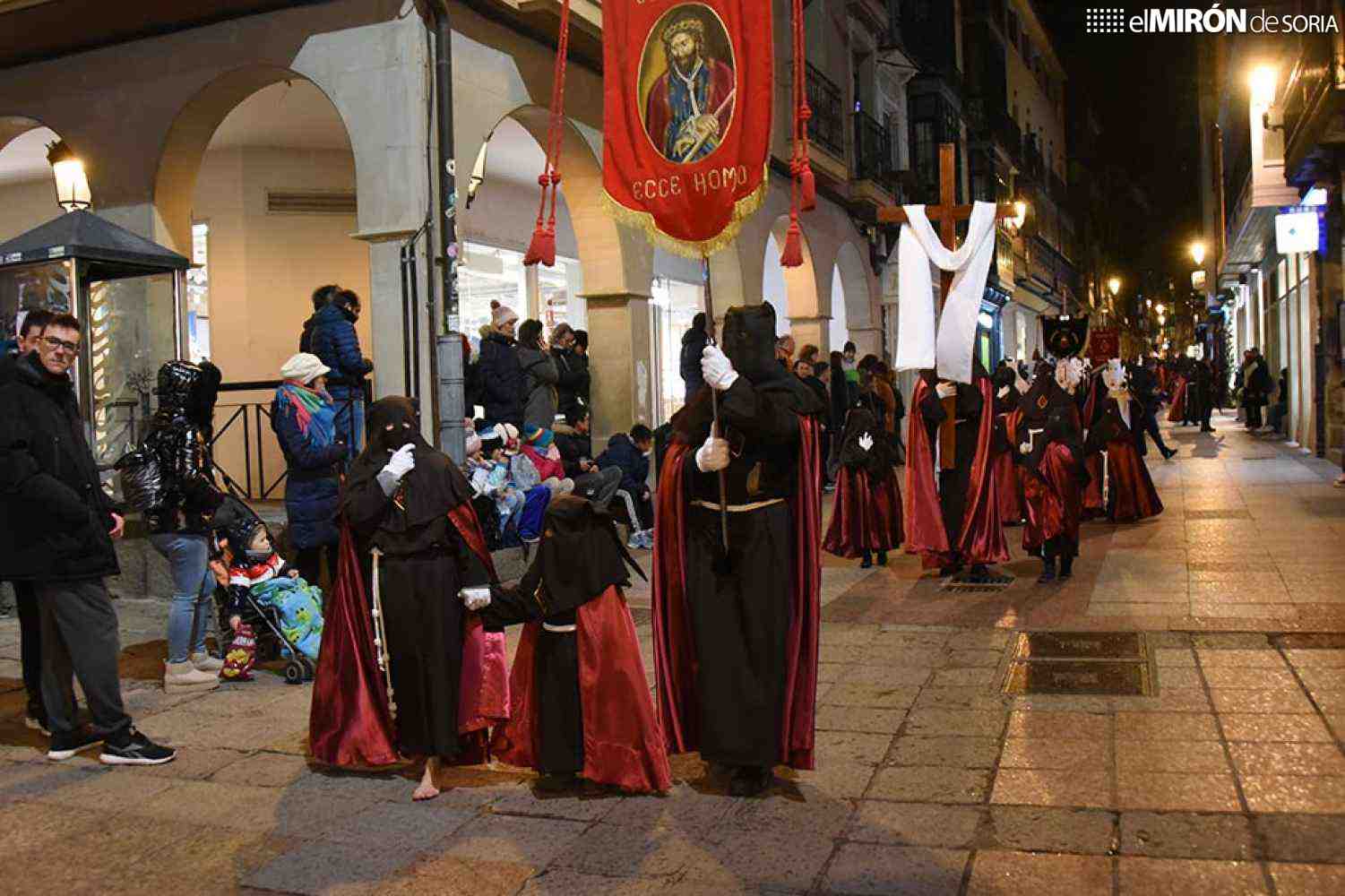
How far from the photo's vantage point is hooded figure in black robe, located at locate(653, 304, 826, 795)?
16.5 feet

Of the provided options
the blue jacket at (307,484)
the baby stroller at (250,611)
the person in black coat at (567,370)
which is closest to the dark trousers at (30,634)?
the baby stroller at (250,611)

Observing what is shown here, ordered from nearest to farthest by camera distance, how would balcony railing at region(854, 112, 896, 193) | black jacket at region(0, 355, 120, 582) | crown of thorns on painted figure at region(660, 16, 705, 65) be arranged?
black jacket at region(0, 355, 120, 582) → crown of thorns on painted figure at region(660, 16, 705, 65) → balcony railing at region(854, 112, 896, 193)

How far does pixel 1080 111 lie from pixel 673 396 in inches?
2006

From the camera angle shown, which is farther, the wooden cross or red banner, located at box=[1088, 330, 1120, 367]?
red banner, located at box=[1088, 330, 1120, 367]

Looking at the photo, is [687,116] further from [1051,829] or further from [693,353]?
[693,353]

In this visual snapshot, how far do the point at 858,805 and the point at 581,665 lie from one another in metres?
1.20

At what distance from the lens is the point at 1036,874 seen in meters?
4.09

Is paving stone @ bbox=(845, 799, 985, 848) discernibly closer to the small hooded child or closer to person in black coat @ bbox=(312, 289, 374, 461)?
the small hooded child

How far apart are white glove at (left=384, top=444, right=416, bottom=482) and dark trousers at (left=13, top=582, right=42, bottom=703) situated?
211 cm

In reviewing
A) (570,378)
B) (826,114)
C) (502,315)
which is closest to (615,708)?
(502,315)

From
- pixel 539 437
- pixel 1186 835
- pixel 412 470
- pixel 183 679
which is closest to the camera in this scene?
pixel 1186 835

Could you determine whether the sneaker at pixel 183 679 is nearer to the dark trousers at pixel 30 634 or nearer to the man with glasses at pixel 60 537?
the dark trousers at pixel 30 634

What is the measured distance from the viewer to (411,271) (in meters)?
10.8

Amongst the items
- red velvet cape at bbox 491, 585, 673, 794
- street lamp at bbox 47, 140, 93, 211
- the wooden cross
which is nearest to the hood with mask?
red velvet cape at bbox 491, 585, 673, 794
